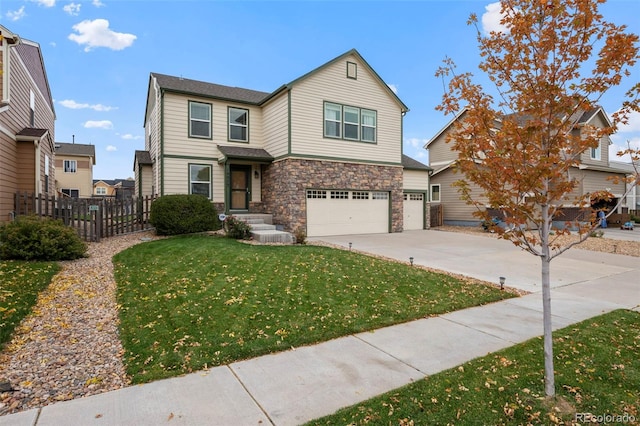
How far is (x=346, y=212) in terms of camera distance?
1582cm

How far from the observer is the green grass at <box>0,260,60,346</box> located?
448 centimetres

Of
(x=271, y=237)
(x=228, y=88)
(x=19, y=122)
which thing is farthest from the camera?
(x=228, y=88)

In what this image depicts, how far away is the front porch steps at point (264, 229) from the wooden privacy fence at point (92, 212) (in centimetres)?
380

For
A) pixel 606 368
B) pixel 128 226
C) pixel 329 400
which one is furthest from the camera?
pixel 128 226

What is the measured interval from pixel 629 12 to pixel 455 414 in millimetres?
5185

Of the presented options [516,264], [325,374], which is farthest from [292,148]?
[325,374]

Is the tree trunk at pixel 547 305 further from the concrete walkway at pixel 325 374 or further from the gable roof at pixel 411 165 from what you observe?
the gable roof at pixel 411 165

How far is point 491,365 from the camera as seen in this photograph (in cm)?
359

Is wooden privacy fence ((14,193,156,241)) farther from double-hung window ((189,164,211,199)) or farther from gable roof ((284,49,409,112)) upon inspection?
gable roof ((284,49,409,112))

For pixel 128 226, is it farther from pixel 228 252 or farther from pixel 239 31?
pixel 239 31

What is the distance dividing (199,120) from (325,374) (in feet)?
44.8

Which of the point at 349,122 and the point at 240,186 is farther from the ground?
the point at 349,122

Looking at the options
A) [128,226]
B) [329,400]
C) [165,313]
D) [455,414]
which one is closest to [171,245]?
[128,226]

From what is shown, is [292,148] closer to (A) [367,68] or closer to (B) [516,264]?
(A) [367,68]
